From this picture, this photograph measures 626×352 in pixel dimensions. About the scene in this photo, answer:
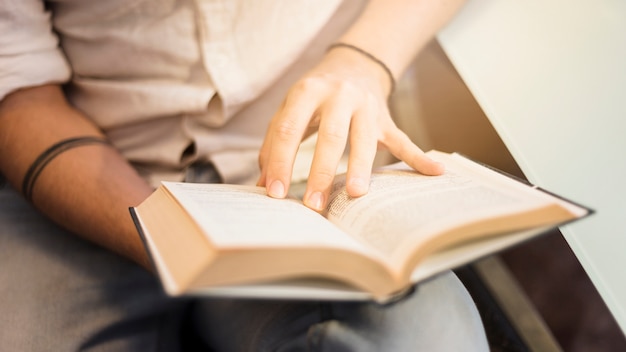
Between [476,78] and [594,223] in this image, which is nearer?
[594,223]

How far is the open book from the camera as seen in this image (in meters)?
0.30

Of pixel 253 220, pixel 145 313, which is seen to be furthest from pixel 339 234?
pixel 145 313

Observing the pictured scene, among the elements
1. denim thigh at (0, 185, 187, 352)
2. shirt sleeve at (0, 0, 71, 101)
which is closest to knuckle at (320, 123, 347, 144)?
denim thigh at (0, 185, 187, 352)

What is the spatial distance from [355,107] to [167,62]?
0.95ft

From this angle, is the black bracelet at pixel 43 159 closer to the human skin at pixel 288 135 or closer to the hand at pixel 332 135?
the human skin at pixel 288 135

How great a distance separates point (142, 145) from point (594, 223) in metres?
0.55

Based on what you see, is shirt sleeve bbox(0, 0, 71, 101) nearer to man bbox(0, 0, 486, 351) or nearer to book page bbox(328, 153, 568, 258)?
man bbox(0, 0, 486, 351)

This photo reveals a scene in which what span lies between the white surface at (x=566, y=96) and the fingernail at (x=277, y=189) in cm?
26

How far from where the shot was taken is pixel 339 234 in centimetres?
36

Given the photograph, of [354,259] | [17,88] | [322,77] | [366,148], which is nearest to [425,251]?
[354,259]

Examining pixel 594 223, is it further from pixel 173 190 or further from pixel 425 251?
pixel 173 190

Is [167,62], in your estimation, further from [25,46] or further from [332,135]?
[332,135]

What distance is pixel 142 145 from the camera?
2.25ft

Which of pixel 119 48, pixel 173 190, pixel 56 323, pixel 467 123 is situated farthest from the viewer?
pixel 467 123
